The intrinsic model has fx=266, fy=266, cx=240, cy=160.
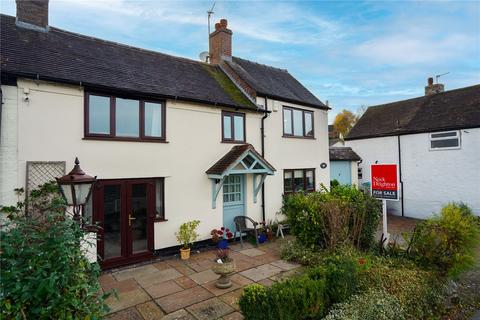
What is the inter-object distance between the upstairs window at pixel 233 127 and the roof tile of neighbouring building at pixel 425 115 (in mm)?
11594

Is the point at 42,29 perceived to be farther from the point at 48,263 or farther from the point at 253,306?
the point at 253,306

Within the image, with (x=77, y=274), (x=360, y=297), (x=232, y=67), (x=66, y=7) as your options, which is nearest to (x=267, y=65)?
(x=232, y=67)

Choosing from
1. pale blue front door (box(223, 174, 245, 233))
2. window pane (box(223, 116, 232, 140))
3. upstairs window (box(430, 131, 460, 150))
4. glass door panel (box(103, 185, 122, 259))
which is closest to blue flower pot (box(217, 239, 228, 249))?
pale blue front door (box(223, 174, 245, 233))

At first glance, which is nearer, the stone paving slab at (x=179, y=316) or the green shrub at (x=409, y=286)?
the stone paving slab at (x=179, y=316)

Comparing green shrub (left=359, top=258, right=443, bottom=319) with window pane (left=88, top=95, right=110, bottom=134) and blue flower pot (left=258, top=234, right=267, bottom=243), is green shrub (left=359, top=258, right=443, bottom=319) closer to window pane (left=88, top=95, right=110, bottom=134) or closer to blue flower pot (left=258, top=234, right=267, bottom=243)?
blue flower pot (left=258, top=234, right=267, bottom=243)

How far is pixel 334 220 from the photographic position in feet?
25.1

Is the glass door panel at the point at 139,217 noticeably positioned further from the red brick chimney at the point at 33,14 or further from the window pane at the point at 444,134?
the window pane at the point at 444,134

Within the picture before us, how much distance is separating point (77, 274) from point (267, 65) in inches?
583

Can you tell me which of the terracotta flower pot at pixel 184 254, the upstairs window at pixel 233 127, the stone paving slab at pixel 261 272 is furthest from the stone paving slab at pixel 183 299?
the upstairs window at pixel 233 127

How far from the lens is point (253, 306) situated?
4.20 metres

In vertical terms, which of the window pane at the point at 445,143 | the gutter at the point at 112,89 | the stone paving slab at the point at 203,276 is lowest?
the stone paving slab at the point at 203,276

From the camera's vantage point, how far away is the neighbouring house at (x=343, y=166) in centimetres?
1628

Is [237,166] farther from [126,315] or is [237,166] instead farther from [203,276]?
[126,315]

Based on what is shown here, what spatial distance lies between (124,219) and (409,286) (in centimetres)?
757
